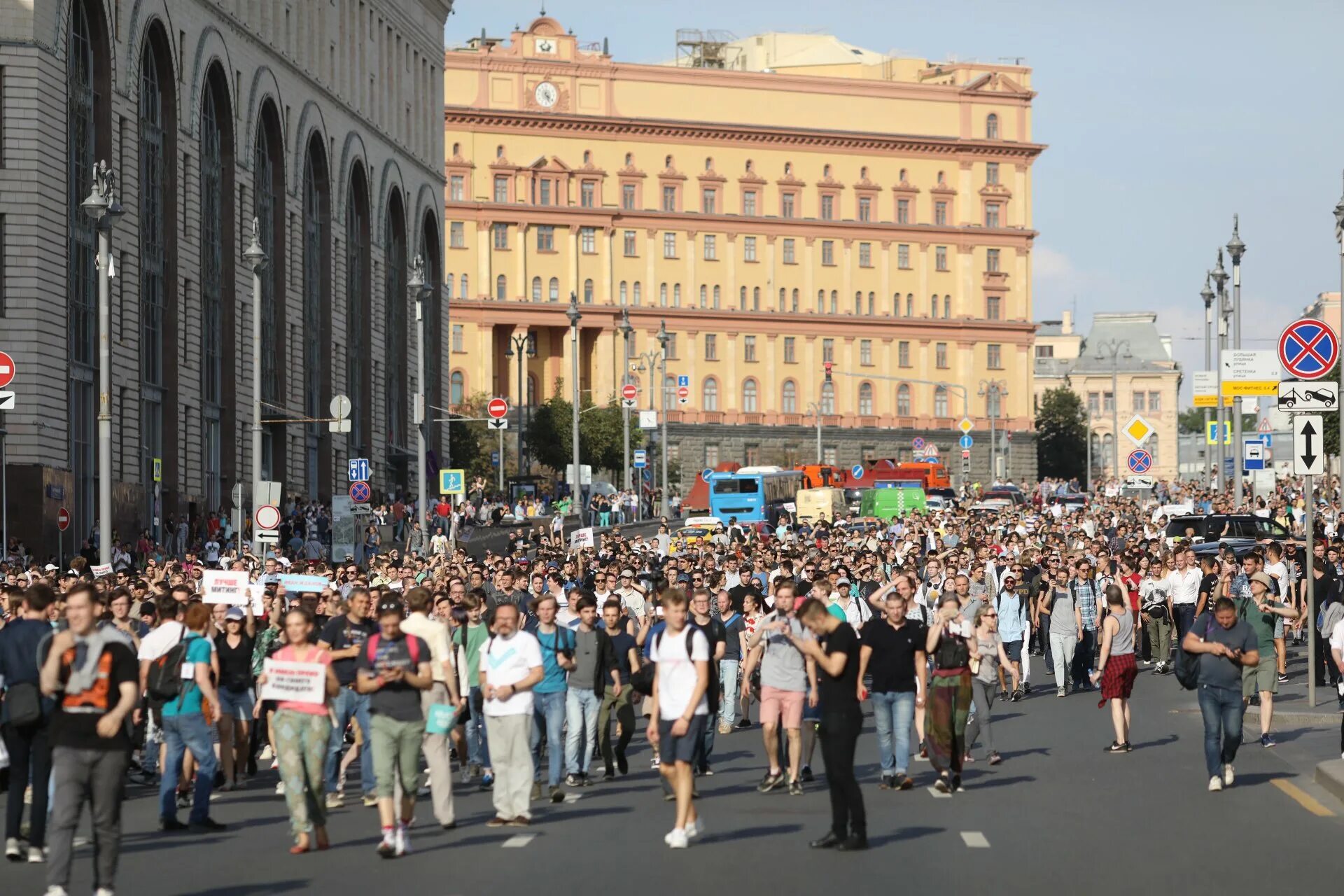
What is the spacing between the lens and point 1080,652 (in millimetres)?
30328

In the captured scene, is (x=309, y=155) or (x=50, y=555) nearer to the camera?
(x=50, y=555)

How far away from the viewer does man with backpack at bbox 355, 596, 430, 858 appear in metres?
14.9

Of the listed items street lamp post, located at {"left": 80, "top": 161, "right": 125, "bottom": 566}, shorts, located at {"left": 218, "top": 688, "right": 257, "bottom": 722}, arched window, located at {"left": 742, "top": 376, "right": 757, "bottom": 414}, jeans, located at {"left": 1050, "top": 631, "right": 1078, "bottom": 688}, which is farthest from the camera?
arched window, located at {"left": 742, "top": 376, "right": 757, "bottom": 414}

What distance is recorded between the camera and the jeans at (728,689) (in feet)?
80.0

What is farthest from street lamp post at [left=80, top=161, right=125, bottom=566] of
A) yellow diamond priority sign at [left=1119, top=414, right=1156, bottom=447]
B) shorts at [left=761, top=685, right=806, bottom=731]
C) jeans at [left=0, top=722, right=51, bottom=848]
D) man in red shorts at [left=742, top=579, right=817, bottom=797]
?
yellow diamond priority sign at [left=1119, top=414, right=1156, bottom=447]

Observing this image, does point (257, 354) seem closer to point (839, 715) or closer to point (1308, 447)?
point (1308, 447)

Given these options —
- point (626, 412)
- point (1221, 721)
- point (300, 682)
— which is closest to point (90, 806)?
point (300, 682)

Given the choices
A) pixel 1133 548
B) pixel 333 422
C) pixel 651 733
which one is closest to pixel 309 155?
pixel 333 422

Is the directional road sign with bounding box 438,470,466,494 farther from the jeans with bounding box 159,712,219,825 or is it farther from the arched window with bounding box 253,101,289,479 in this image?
the jeans with bounding box 159,712,219,825

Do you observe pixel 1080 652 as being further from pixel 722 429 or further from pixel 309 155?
pixel 722 429

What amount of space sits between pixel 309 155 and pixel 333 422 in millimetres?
28947

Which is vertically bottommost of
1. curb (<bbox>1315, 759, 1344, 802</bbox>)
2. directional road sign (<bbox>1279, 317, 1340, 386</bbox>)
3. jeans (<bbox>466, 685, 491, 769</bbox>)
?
curb (<bbox>1315, 759, 1344, 802</bbox>)

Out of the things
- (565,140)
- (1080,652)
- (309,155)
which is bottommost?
(1080,652)

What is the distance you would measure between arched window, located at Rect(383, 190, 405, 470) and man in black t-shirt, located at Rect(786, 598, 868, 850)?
7079 cm
